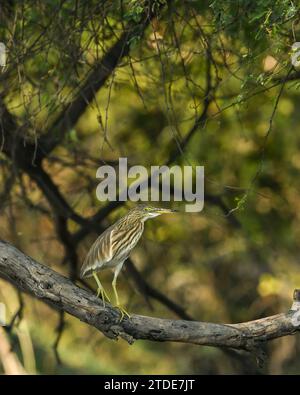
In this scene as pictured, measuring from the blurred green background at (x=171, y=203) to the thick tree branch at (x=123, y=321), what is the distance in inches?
47.8

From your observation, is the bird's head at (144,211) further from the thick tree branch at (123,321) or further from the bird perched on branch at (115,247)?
the thick tree branch at (123,321)

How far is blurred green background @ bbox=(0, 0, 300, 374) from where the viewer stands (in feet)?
16.5

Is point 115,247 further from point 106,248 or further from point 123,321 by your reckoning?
point 123,321

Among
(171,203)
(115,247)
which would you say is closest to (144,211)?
(115,247)

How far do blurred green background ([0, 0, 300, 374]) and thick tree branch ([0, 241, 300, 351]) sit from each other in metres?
1.21

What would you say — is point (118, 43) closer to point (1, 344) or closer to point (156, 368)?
point (1, 344)

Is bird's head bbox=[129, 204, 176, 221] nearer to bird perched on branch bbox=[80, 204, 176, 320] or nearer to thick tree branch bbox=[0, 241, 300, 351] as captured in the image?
bird perched on branch bbox=[80, 204, 176, 320]

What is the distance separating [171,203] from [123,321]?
2.57m

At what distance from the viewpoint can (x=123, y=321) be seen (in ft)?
11.7

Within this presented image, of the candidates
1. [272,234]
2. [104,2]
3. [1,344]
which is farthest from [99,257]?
[272,234]

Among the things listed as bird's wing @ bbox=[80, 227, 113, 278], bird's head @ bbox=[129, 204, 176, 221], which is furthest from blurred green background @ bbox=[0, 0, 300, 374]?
bird's wing @ bbox=[80, 227, 113, 278]

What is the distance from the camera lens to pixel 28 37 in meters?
4.90
